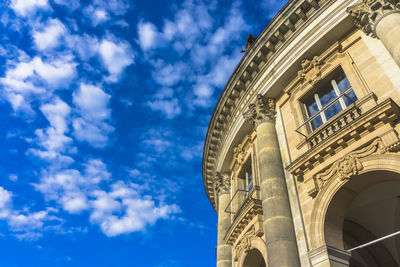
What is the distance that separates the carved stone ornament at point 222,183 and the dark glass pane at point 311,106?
315 inches

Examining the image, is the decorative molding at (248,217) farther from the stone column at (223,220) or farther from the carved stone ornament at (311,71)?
the carved stone ornament at (311,71)

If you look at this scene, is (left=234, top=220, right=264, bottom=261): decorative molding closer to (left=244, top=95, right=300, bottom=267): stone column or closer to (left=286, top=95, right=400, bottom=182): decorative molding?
(left=244, top=95, right=300, bottom=267): stone column

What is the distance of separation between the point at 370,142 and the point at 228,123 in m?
10.1

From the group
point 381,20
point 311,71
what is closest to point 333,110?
point 311,71

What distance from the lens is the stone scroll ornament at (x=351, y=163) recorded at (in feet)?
29.6

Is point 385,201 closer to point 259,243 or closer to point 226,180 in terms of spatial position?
point 259,243

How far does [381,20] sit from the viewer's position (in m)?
9.90

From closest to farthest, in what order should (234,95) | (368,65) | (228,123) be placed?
(368,65) < (234,95) < (228,123)

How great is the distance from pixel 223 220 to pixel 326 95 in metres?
Result: 9.63

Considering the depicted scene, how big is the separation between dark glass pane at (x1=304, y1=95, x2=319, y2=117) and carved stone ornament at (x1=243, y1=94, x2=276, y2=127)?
1.73 m

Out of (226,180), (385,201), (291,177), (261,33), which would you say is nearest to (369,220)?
(385,201)

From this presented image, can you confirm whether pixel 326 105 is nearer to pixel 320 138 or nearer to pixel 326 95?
pixel 326 95

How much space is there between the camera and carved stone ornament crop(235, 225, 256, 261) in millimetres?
12930

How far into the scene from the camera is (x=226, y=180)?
19.2 m
